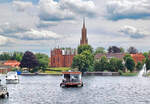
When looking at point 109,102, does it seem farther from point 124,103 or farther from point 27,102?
point 27,102

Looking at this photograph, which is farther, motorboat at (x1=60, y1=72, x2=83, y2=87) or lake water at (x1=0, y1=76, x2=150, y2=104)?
motorboat at (x1=60, y1=72, x2=83, y2=87)

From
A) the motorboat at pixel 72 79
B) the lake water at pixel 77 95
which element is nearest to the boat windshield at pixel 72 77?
the motorboat at pixel 72 79

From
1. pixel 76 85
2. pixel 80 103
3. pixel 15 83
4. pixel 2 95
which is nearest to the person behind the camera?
pixel 80 103

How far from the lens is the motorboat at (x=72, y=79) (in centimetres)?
10150

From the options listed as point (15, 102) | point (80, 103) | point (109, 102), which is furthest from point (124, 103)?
point (15, 102)

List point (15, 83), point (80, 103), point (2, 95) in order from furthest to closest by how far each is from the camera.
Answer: point (15, 83)
point (2, 95)
point (80, 103)

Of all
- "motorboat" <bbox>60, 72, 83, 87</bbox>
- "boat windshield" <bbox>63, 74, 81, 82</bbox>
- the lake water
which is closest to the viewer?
the lake water

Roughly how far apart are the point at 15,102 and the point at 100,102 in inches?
597

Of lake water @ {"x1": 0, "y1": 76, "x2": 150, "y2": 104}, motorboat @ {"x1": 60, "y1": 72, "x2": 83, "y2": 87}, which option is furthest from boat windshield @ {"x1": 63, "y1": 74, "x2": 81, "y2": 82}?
lake water @ {"x1": 0, "y1": 76, "x2": 150, "y2": 104}

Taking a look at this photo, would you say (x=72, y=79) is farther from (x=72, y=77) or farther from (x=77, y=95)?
(x=77, y=95)

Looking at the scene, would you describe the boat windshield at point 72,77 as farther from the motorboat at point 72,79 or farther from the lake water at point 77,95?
the lake water at point 77,95

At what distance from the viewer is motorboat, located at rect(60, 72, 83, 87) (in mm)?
101500

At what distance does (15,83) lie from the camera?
129375 mm

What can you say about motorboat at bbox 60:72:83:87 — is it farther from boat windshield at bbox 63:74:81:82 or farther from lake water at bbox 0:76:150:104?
lake water at bbox 0:76:150:104
